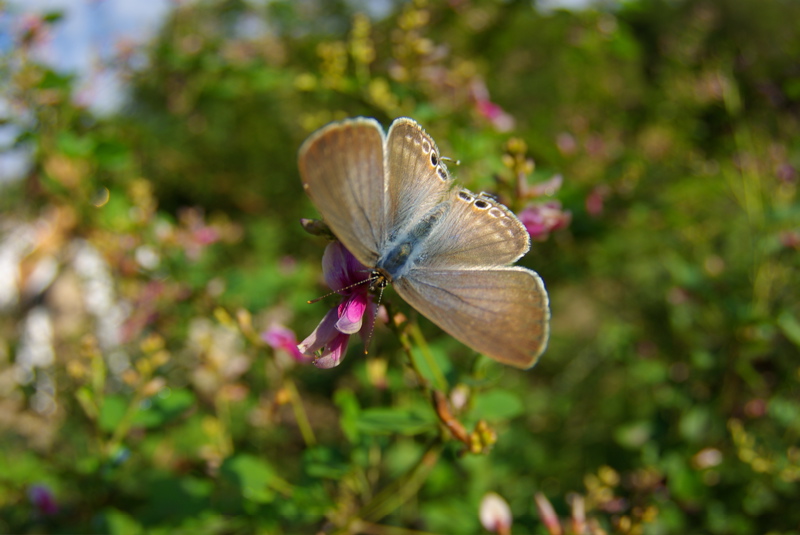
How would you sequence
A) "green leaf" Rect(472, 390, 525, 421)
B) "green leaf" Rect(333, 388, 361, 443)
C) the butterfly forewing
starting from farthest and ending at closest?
"green leaf" Rect(333, 388, 361, 443) → "green leaf" Rect(472, 390, 525, 421) → the butterfly forewing

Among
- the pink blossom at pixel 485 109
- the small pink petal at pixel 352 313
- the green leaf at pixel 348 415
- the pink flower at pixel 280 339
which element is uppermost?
the small pink petal at pixel 352 313

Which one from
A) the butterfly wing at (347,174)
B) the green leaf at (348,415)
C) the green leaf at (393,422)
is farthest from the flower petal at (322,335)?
the green leaf at (348,415)

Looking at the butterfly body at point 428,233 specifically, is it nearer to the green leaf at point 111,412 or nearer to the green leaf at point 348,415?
the green leaf at point 348,415

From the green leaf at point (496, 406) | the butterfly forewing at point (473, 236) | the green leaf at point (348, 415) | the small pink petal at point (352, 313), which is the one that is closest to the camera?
the small pink petal at point (352, 313)

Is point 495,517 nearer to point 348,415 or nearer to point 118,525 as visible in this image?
point 348,415

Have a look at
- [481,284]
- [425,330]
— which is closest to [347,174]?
[481,284]

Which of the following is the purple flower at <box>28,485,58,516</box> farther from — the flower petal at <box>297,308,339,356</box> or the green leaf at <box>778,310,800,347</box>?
the green leaf at <box>778,310,800,347</box>

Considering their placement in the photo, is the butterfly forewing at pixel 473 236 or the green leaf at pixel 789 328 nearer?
the butterfly forewing at pixel 473 236

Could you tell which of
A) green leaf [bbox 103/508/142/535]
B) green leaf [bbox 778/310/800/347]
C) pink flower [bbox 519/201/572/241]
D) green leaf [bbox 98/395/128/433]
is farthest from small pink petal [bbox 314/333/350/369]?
green leaf [bbox 778/310/800/347]
